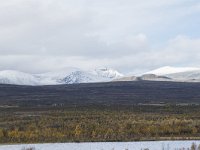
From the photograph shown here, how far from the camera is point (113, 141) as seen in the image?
142 ft

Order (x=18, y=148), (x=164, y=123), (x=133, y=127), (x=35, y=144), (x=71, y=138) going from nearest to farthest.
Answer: (x=18, y=148) < (x=35, y=144) < (x=71, y=138) < (x=133, y=127) < (x=164, y=123)

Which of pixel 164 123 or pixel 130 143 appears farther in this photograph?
pixel 164 123

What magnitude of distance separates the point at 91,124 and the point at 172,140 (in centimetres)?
1206

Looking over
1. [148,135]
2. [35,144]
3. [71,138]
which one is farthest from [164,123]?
[35,144]

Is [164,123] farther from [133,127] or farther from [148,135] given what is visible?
[148,135]

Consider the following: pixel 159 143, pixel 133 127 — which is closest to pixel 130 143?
pixel 159 143

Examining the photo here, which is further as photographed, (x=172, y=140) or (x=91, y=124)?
(x=91, y=124)

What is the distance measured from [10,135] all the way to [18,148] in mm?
7780

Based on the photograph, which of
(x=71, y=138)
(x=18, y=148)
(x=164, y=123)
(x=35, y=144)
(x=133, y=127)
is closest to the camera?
(x=18, y=148)

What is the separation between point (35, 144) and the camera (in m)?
42.4

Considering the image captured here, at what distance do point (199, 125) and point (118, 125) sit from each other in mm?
7178

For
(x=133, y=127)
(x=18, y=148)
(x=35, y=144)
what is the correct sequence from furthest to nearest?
(x=133, y=127)
(x=35, y=144)
(x=18, y=148)

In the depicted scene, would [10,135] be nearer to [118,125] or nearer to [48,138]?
[48,138]

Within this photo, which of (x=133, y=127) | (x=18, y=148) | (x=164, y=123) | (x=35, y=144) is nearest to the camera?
(x=18, y=148)
